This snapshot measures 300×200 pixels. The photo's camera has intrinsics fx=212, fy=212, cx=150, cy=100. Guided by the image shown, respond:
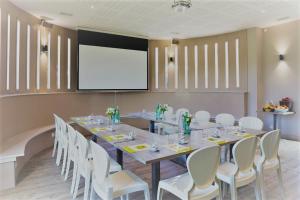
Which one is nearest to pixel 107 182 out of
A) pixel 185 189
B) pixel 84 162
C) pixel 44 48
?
pixel 84 162

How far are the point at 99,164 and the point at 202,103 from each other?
17.9 ft

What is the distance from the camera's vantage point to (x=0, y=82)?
3.69 m

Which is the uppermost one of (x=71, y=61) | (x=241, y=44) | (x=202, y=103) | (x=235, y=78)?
(x=241, y=44)

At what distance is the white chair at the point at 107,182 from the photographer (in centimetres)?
189

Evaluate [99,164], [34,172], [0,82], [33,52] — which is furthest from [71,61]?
[99,164]

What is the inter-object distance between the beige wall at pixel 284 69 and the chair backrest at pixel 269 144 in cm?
357

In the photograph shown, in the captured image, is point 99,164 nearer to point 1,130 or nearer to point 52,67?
point 1,130

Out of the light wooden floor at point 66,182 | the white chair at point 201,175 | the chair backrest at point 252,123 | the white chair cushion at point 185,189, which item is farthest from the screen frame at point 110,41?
the white chair at point 201,175

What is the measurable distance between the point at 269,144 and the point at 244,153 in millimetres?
526

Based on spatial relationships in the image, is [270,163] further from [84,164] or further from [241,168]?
[84,164]

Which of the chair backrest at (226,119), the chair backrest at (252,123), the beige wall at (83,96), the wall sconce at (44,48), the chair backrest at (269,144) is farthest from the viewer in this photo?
the wall sconce at (44,48)

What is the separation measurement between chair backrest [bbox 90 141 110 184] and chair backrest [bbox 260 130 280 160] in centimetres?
171

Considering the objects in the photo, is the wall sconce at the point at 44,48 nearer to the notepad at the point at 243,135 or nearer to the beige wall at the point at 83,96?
the beige wall at the point at 83,96

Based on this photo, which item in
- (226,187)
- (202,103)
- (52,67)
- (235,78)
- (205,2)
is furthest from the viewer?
(202,103)
